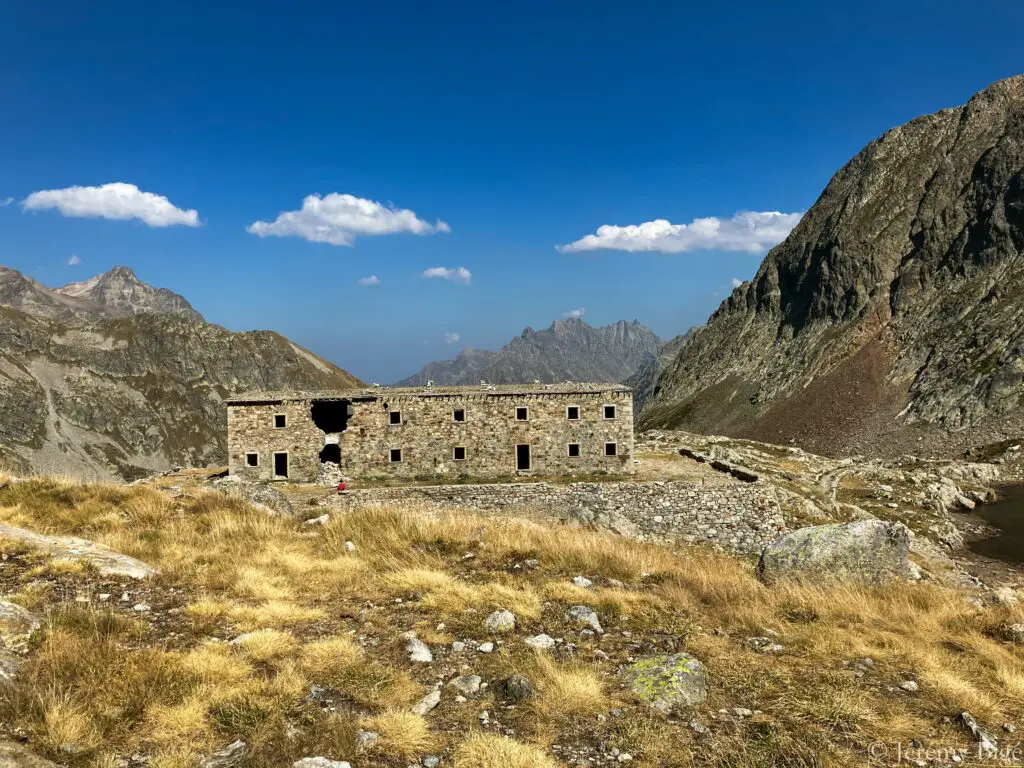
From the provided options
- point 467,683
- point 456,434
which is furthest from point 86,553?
point 456,434

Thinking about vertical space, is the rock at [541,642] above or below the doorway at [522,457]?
above

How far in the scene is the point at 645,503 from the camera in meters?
33.2

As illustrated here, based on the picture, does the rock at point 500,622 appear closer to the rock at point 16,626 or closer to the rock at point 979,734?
the rock at point 979,734

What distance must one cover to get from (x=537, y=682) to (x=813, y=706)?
289 cm

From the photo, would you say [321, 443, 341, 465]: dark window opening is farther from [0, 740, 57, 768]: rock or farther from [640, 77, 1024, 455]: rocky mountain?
[640, 77, 1024, 455]: rocky mountain

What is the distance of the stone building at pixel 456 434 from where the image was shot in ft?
130

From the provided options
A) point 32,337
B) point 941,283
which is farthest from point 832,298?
point 32,337

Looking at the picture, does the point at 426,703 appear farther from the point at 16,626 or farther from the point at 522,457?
the point at 522,457

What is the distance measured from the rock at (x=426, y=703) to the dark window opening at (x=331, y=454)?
3581 centimetres

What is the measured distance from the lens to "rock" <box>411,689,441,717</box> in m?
5.95

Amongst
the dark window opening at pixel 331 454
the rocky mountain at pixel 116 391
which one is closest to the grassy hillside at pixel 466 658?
the dark window opening at pixel 331 454

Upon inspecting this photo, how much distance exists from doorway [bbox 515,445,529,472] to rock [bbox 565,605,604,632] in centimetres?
3150

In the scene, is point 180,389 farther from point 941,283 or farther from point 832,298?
point 941,283

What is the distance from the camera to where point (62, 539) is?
1116cm
